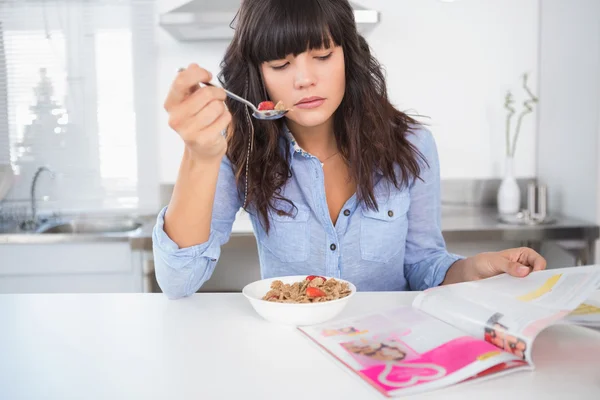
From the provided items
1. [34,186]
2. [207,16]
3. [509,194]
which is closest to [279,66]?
[207,16]

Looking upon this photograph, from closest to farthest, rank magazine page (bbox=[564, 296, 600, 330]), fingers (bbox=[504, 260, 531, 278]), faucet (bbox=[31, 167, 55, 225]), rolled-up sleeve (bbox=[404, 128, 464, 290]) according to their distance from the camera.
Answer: magazine page (bbox=[564, 296, 600, 330]), fingers (bbox=[504, 260, 531, 278]), rolled-up sleeve (bbox=[404, 128, 464, 290]), faucet (bbox=[31, 167, 55, 225])

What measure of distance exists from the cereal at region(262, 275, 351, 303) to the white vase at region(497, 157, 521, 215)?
1960mm

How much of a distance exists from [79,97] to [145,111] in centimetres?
35

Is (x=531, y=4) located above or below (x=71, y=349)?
above

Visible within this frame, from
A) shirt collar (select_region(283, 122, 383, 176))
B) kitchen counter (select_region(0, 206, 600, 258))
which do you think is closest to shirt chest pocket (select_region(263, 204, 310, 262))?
shirt collar (select_region(283, 122, 383, 176))

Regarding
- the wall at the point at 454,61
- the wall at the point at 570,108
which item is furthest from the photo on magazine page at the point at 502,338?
the wall at the point at 454,61

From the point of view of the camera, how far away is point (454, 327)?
0.90m

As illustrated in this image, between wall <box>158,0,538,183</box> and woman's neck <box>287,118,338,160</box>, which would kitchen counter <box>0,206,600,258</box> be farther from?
woman's neck <box>287,118,338,160</box>

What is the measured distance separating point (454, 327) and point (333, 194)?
615 millimetres

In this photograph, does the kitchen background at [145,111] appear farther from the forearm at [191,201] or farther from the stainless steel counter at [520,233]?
the forearm at [191,201]

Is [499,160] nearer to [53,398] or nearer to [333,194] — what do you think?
[333,194]

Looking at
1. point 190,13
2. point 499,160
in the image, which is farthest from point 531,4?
point 190,13

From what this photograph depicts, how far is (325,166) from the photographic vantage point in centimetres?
149

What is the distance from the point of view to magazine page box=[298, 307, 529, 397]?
0.72 meters
